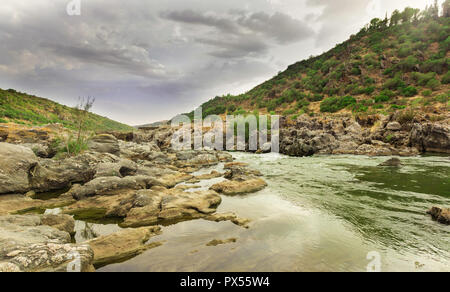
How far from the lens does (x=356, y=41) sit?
78.8 m

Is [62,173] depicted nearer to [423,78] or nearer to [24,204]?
[24,204]

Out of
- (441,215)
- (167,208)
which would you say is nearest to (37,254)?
(167,208)

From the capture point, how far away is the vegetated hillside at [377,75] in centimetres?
4297

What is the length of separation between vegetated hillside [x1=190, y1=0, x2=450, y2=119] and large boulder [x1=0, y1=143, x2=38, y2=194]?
127ft

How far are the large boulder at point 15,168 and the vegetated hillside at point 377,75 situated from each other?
38.7m

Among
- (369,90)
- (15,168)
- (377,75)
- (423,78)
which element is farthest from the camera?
(377,75)

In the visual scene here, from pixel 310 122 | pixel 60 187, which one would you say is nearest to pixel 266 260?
pixel 60 187

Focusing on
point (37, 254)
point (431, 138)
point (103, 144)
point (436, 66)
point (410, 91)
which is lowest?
point (37, 254)

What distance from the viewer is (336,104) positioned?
50.2 metres

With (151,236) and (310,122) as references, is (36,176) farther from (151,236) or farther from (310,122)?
(310,122)

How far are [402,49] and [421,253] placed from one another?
74342 millimetres

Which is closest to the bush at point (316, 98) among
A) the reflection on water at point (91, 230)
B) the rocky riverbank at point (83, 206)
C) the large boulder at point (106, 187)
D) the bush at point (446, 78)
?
the bush at point (446, 78)

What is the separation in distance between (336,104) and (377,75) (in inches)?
701

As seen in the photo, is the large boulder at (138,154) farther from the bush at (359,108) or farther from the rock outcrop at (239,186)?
the bush at (359,108)
